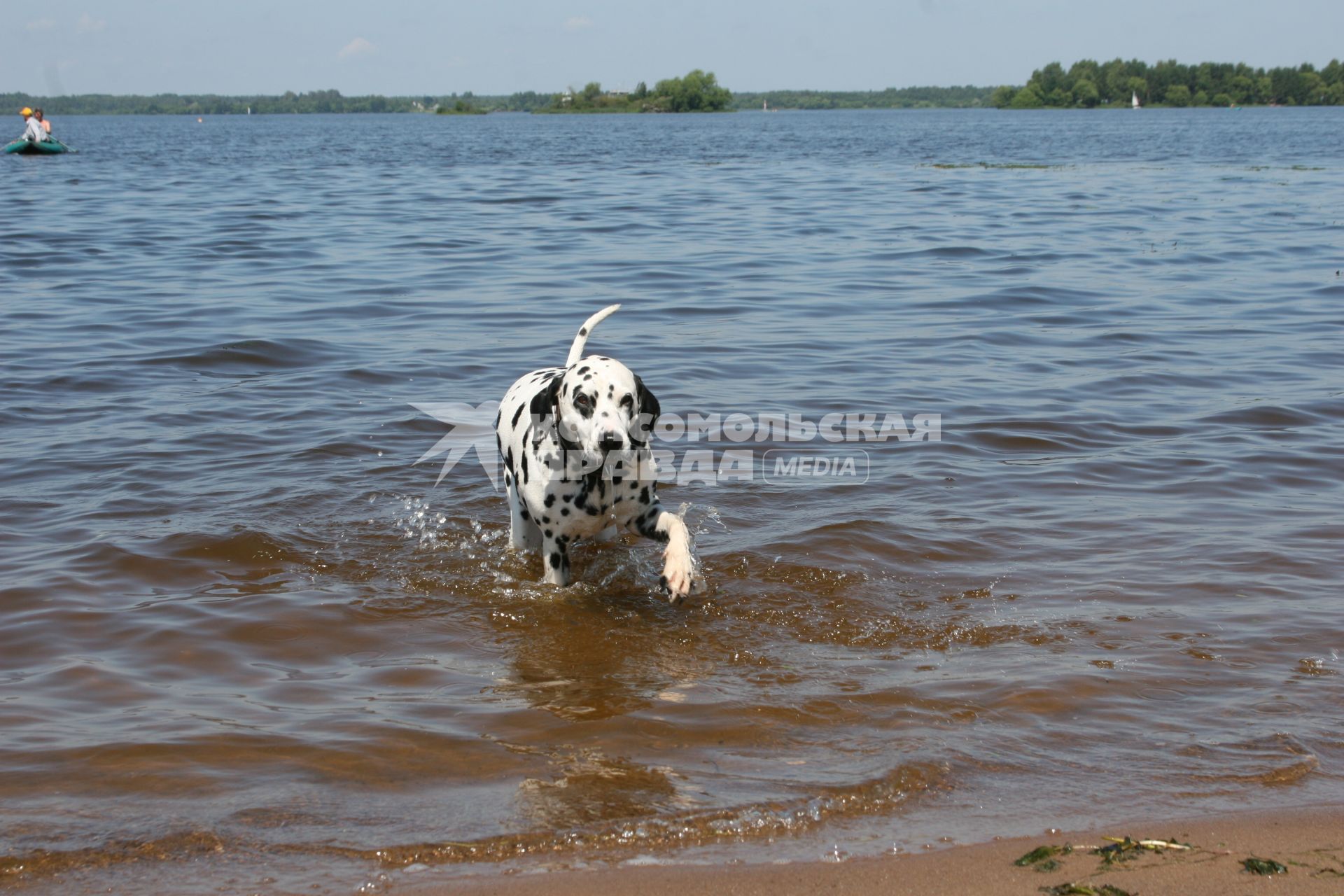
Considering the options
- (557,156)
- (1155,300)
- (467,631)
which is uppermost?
(557,156)

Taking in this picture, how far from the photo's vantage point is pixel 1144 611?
621 centimetres

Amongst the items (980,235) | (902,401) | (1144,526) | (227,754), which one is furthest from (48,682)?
(980,235)

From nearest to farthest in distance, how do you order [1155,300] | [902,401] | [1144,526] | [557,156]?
[1144,526] → [902,401] → [1155,300] → [557,156]

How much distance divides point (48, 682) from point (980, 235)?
62.5 ft

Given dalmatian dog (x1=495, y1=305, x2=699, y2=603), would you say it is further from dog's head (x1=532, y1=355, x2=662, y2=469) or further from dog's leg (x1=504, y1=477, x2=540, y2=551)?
dog's leg (x1=504, y1=477, x2=540, y2=551)

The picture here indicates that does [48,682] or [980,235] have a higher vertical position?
[980,235]

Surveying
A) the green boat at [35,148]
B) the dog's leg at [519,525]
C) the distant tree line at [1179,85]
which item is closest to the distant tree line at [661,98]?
the distant tree line at [1179,85]

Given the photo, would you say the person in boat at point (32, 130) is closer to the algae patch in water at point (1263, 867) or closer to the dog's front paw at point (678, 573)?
the dog's front paw at point (678, 573)

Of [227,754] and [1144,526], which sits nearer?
[227,754]

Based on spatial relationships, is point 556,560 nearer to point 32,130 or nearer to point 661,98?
point 32,130

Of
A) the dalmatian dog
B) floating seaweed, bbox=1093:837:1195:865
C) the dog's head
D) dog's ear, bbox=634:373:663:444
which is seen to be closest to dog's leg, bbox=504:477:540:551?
the dalmatian dog

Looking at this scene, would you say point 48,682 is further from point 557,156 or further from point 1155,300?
point 557,156

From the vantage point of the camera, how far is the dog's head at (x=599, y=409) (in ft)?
18.2

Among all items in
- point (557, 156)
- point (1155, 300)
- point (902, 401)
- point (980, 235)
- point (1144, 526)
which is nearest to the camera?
point (1144, 526)
